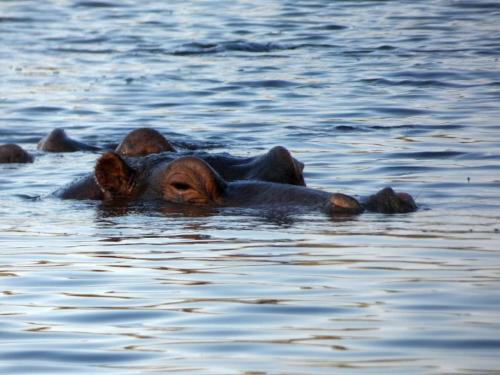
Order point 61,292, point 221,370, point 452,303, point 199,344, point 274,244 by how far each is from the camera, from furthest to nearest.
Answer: point 274,244, point 61,292, point 452,303, point 199,344, point 221,370

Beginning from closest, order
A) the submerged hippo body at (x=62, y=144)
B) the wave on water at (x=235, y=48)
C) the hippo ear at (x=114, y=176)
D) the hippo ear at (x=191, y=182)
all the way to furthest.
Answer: the hippo ear at (x=191, y=182)
the hippo ear at (x=114, y=176)
the submerged hippo body at (x=62, y=144)
the wave on water at (x=235, y=48)

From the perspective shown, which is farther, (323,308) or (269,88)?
(269,88)

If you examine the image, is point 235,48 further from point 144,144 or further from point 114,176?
point 114,176

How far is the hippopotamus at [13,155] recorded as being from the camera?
1383cm

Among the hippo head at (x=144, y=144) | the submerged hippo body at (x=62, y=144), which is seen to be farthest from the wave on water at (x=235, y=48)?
the hippo head at (x=144, y=144)

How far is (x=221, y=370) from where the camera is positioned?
5879 mm

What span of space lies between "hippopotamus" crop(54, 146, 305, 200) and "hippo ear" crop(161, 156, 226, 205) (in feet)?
0.91

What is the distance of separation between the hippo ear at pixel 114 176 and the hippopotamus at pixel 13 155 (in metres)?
3.13

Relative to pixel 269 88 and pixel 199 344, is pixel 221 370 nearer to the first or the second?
pixel 199 344

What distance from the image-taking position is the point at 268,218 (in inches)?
383

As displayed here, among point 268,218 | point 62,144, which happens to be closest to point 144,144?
point 268,218

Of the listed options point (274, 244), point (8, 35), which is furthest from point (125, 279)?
point (8, 35)

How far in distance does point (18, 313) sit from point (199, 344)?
3.97 feet

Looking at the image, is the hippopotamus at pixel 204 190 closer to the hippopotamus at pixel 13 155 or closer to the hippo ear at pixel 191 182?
the hippo ear at pixel 191 182
